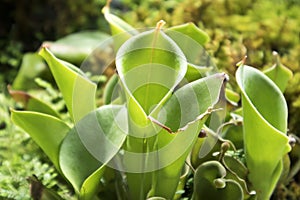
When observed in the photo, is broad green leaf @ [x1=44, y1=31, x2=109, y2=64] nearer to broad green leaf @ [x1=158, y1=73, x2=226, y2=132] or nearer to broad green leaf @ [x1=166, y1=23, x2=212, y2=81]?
broad green leaf @ [x1=166, y1=23, x2=212, y2=81]

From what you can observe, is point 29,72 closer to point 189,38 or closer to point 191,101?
point 189,38

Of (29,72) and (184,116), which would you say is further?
(29,72)

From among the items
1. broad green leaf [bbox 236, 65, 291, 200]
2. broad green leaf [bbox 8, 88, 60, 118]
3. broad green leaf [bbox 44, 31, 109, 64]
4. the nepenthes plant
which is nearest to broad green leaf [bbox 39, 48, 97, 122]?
the nepenthes plant

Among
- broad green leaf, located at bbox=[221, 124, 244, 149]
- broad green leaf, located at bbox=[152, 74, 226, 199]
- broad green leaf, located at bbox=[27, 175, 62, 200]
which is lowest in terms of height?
broad green leaf, located at bbox=[221, 124, 244, 149]

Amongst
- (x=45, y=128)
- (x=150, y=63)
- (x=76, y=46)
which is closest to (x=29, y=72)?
(x=76, y=46)

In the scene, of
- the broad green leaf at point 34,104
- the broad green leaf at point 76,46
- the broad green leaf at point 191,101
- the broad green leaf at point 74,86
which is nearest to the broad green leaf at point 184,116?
the broad green leaf at point 191,101

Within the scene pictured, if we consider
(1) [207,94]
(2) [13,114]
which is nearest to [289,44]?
(1) [207,94]

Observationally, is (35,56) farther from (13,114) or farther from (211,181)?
(211,181)
